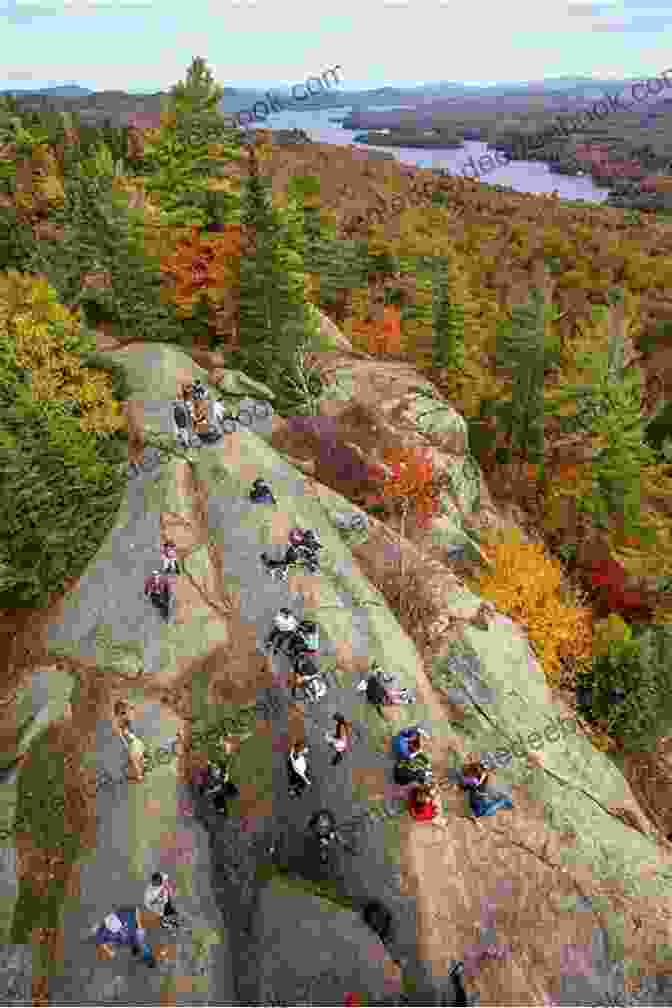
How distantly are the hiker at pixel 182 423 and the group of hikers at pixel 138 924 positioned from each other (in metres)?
17.5

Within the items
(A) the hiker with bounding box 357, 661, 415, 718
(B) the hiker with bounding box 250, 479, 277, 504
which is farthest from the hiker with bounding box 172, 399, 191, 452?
(A) the hiker with bounding box 357, 661, 415, 718

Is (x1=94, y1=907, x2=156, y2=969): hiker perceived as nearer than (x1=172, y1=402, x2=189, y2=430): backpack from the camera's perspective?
Yes

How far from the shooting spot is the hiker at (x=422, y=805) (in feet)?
58.7

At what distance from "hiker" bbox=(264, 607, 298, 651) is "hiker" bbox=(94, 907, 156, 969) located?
28.5ft

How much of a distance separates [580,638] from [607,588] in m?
11.8

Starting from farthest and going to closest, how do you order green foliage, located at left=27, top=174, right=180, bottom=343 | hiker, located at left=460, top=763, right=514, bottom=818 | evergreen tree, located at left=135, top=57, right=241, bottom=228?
green foliage, located at left=27, top=174, right=180, bottom=343 < evergreen tree, located at left=135, top=57, right=241, bottom=228 < hiker, located at left=460, top=763, right=514, bottom=818

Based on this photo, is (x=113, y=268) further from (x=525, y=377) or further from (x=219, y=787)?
(x=525, y=377)

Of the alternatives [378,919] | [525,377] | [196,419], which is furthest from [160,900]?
[525,377]

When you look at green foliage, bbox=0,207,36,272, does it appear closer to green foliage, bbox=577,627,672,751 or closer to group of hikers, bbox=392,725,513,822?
group of hikers, bbox=392,725,513,822

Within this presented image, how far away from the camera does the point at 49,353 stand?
27641 millimetres

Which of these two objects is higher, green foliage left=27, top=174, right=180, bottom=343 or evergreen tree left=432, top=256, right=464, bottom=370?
green foliage left=27, top=174, right=180, bottom=343

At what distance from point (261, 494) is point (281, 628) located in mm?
6428

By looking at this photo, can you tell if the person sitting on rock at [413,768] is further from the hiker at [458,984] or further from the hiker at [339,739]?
the hiker at [458,984]

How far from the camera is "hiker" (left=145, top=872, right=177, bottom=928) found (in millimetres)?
15648
